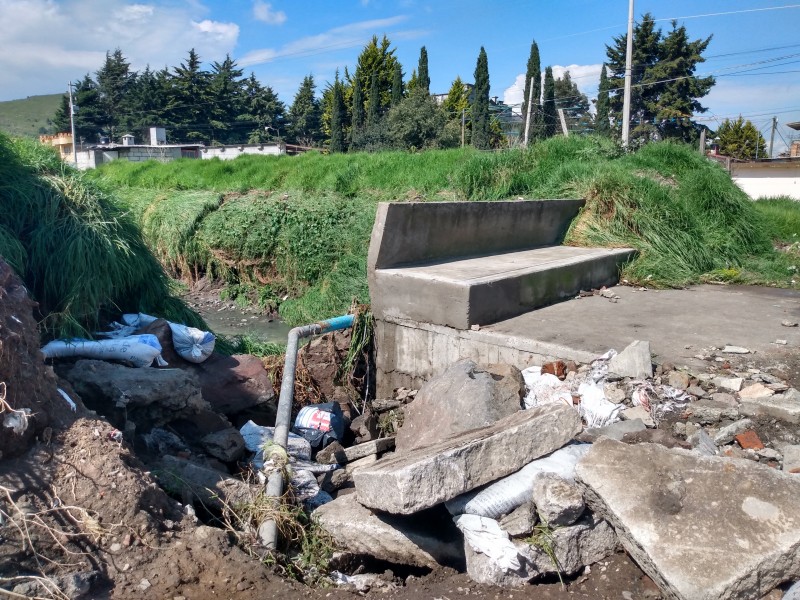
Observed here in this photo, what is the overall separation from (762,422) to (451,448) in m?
2.00

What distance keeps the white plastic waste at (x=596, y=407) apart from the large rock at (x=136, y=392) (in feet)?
8.30

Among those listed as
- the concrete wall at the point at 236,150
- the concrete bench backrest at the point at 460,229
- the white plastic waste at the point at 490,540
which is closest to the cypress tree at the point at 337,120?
the concrete wall at the point at 236,150

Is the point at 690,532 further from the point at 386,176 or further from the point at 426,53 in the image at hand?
the point at 426,53

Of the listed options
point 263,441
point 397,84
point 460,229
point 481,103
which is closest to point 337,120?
point 397,84

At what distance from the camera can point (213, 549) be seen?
292 centimetres

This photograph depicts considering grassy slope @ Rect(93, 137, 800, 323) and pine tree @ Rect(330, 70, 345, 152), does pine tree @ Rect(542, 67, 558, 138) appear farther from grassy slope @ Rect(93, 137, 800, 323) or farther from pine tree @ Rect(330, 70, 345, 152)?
grassy slope @ Rect(93, 137, 800, 323)

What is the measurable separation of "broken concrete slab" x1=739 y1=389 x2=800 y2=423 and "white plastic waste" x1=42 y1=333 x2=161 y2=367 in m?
3.87

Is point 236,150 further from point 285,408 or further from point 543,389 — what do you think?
point 543,389

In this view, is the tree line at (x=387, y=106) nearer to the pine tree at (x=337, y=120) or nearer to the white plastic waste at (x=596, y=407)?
the pine tree at (x=337, y=120)

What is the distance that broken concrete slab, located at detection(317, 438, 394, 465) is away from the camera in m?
4.64

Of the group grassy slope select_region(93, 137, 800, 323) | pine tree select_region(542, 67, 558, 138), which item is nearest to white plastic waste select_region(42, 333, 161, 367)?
grassy slope select_region(93, 137, 800, 323)

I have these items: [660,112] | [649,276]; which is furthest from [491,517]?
[660,112]

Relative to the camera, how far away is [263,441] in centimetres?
462

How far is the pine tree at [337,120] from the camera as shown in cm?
3747
